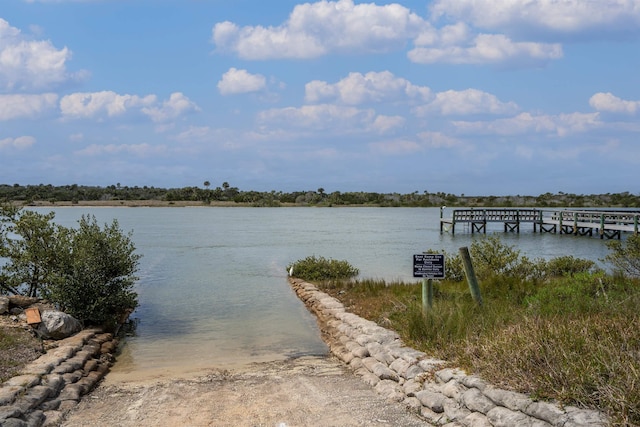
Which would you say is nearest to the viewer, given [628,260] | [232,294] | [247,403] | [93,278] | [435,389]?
[435,389]

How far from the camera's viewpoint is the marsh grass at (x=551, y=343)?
5.40 meters

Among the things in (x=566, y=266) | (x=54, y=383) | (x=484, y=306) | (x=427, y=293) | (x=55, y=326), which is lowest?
(x=54, y=383)

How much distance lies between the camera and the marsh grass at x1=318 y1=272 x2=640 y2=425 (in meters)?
5.40

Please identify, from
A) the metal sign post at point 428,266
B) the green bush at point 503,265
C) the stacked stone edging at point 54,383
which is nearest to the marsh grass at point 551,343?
the metal sign post at point 428,266

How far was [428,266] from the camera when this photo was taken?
1054cm

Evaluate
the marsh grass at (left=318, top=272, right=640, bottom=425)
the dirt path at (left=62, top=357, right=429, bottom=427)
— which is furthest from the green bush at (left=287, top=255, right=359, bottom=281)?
the dirt path at (left=62, top=357, right=429, bottom=427)

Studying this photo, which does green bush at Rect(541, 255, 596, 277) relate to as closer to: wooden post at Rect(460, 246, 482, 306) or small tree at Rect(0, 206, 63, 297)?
wooden post at Rect(460, 246, 482, 306)

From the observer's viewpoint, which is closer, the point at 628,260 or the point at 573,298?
the point at 573,298

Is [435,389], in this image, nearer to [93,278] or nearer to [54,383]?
[54,383]

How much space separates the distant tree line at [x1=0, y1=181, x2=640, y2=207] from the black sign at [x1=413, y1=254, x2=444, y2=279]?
113879 mm

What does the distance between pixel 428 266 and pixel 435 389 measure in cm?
350

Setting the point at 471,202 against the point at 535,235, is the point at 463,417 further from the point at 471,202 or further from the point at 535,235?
the point at 471,202

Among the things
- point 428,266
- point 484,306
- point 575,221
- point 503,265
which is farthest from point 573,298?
point 575,221

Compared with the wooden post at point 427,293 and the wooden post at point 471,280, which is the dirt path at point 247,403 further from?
the wooden post at point 471,280
